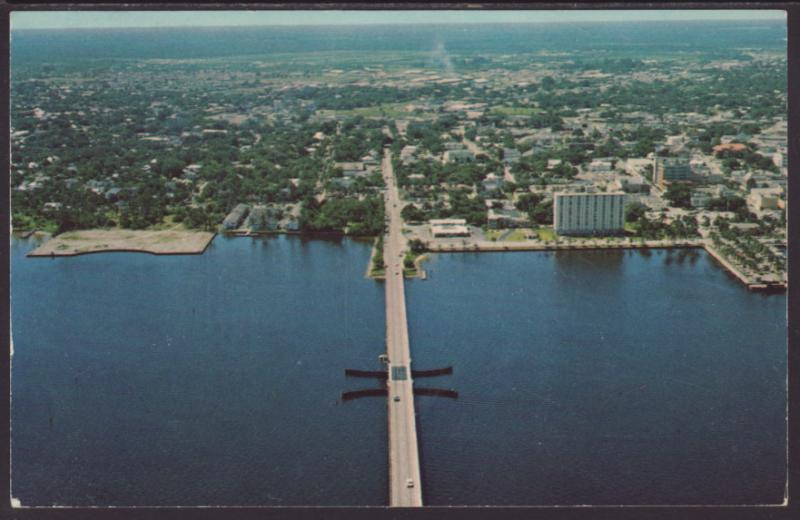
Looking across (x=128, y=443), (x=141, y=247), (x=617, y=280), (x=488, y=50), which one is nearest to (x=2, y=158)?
(x=128, y=443)

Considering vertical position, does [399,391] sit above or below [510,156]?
below

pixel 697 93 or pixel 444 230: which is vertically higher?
pixel 697 93

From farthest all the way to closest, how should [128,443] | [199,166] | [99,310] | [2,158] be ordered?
1. [199,166]
2. [99,310]
3. [128,443]
4. [2,158]

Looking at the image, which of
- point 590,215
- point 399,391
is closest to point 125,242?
point 399,391

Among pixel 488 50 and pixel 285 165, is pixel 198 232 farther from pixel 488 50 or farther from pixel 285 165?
pixel 488 50

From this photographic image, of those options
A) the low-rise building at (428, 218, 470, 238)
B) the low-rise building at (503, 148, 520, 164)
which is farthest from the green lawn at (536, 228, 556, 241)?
the low-rise building at (503, 148, 520, 164)

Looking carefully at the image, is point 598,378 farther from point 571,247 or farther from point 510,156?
point 510,156
